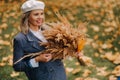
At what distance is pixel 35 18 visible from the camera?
3.96 meters

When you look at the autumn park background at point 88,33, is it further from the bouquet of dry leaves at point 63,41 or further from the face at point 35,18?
the face at point 35,18

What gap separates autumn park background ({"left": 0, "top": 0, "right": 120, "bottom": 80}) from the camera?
6168 mm

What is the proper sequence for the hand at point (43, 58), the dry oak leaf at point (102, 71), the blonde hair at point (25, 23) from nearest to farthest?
the hand at point (43, 58) → the blonde hair at point (25, 23) → the dry oak leaf at point (102, 71)

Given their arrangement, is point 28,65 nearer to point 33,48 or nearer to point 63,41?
point 33,48

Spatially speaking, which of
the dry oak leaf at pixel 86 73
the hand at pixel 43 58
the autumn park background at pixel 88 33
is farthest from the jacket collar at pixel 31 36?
the dry oak leaf at pixel 86 73

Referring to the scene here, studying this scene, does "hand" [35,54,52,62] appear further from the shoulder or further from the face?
the face

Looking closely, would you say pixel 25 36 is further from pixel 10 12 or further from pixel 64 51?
pixel 10 12

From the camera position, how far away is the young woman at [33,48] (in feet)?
12.7

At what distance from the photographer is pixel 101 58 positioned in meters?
7.16

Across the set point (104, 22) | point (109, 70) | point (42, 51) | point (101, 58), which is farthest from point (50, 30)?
point (104, 22)

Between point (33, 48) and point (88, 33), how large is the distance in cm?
465

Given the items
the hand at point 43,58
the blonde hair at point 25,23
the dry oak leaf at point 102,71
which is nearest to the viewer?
the hand at point 43,58

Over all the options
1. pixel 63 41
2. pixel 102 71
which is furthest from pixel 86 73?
pixel 63 41

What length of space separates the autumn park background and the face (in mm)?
464
